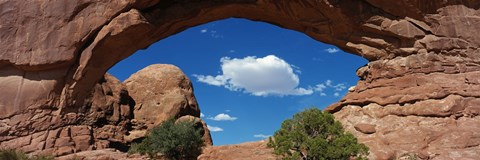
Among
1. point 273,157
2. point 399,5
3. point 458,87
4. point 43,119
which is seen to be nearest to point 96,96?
point 43,119

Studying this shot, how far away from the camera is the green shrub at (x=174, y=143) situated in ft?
74.9

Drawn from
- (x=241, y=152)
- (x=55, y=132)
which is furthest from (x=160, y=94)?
(x=241, y=152)

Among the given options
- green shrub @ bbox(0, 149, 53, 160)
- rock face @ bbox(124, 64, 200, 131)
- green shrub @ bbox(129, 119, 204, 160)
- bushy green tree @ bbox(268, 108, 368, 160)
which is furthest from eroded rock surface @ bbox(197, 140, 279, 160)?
rock face @ bbox(124, 64, 200, 131)

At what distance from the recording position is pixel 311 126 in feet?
56.7

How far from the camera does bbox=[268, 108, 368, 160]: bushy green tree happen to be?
A: 15812 mm

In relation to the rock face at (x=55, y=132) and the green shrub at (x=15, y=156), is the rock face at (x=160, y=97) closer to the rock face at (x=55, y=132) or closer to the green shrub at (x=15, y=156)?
the rock face at (x=55, y=132)

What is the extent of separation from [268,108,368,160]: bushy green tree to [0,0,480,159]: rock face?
310 cm

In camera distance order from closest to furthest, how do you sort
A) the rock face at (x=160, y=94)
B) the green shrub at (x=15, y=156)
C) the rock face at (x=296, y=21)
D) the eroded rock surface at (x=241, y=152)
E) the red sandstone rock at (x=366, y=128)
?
the green shrub at (x=15, y=156)
the red sandstone rock at (x=366, y=128)
the rock face at (x=296, y=21)
the eroded rock surface at (x=241, y=152)
the rock face at (x=160, y=94)

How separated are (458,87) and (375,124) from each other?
4.17 meters

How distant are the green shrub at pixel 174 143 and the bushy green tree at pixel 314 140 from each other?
6919mm

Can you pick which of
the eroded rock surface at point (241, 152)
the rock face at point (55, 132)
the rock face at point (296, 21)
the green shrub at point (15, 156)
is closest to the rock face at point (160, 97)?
the rock face at point (55, 132)

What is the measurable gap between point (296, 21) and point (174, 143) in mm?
9744

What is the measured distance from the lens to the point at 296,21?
24062 millimetres

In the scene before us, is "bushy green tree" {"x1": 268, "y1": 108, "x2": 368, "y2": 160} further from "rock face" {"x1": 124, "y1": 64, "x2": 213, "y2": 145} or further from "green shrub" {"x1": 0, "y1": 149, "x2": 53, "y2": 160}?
"rock face" {"x1": 124, "y1": 64, "x2": 213, "y2": 145}
